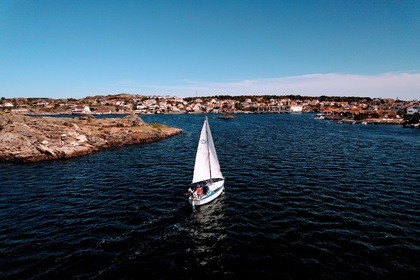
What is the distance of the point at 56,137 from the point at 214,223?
2124 inches

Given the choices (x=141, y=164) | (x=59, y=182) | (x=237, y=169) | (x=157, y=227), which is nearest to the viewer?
(x=157, y=227)

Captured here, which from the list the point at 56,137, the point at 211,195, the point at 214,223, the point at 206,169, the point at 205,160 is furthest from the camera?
the point at 56,137

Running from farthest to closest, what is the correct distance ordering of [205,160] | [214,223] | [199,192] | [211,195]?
[205,160] → [211,195] → [199,192] → [214,223]

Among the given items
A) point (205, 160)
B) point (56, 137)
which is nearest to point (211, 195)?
point (205, 160)

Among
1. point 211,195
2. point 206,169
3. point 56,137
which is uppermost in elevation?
point 56,137

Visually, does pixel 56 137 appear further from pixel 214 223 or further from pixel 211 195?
pixel 214 223

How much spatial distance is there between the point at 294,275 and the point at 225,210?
12442 mm

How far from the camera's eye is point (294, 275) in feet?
65.6

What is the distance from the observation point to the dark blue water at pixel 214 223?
20.9 m

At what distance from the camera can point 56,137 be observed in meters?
64.3

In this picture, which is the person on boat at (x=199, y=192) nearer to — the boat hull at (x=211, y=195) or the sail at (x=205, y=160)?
the boat hull at (x=211, y=195)

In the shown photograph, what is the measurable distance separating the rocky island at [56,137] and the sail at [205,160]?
39710 millimetres

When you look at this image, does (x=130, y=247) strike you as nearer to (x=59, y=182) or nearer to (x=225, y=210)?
(x=225, y=210)

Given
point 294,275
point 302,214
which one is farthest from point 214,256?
point 302,214
